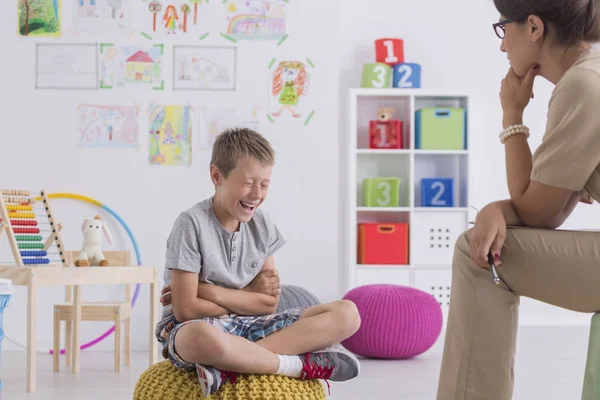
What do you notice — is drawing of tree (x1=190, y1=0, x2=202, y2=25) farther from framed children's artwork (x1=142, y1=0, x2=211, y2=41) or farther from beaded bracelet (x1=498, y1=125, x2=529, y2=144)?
beaded bracelet (x1=498, y1=125, x2=529, y2=144)

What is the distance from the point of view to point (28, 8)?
427 cm

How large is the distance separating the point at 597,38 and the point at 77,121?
10.4 ft

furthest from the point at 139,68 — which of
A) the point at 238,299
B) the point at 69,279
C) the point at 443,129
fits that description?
the point at 238,299

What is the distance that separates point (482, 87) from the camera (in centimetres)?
517

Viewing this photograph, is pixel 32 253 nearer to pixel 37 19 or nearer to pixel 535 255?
pixel 37 19

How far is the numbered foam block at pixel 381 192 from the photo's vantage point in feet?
15.7

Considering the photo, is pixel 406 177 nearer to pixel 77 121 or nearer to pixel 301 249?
pixel 301 249

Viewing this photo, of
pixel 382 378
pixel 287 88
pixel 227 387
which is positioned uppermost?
pixel 287 88

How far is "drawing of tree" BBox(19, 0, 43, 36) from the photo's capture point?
4266 millimetres

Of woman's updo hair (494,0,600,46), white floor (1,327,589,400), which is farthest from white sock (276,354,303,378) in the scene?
woman's updo hair (494,0,600,46)

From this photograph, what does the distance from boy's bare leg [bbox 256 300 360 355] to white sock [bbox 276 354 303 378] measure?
0.03m

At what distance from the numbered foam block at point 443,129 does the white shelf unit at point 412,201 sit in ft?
0.13

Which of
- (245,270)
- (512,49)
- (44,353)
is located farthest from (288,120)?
(512,49)

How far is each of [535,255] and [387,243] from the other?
3.20m
